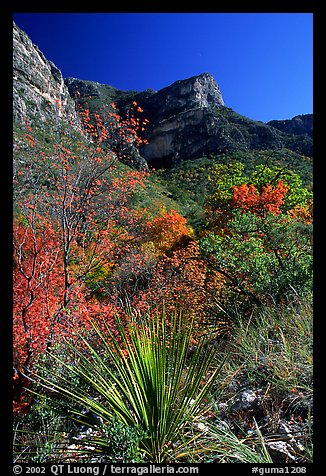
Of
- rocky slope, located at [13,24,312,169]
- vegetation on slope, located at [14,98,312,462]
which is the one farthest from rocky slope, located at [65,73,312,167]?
vegetation on slope, located at [14,98,312,462]

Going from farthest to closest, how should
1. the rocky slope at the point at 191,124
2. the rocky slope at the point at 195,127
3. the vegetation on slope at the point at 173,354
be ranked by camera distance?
the rocky slope at the point at 195,127 < the rocky slope at the point at 191,124 < the vegetation on slope at the point at 173,354

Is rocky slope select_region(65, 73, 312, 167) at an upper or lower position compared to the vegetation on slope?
upper

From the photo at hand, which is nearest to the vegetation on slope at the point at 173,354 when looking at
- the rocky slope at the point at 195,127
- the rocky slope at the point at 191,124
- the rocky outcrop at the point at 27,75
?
the rocky outcrop at the point at 27,75

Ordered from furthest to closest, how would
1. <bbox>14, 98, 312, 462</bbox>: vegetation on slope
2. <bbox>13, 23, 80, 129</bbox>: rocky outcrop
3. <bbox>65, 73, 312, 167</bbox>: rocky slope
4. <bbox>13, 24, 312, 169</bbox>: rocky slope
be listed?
<bbox>65, 73, 312, 167</bbox>: rocky slope, <bbox>13, 24, 312, 169</bbox>: rocky slope, <bbox>13, 23, 80, 129</bbox>: rocky outcrop, <bbox>14, 98, 312, 462</bbox>: vegetation on slope

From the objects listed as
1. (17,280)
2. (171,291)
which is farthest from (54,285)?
(171,291)

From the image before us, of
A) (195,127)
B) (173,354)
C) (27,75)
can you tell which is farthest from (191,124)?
(173,354)

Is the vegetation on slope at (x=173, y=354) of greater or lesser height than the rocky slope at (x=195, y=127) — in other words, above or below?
below

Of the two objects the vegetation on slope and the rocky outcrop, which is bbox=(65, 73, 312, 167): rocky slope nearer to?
the rocky outcrop

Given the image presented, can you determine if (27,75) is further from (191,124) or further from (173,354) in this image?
(173,354)

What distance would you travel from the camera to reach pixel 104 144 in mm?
8148

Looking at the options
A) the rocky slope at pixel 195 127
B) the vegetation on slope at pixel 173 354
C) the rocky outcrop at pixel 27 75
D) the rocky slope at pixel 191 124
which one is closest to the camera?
the vegetation on slope at pixel 173 354

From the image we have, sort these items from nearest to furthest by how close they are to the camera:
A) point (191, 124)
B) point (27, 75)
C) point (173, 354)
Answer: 1. point (173, 354)
2. point (27, 75)
3. point (191, 124)

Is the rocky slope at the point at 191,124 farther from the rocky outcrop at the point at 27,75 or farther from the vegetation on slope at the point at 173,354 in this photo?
the vegetation on slope at the point at 173,354
